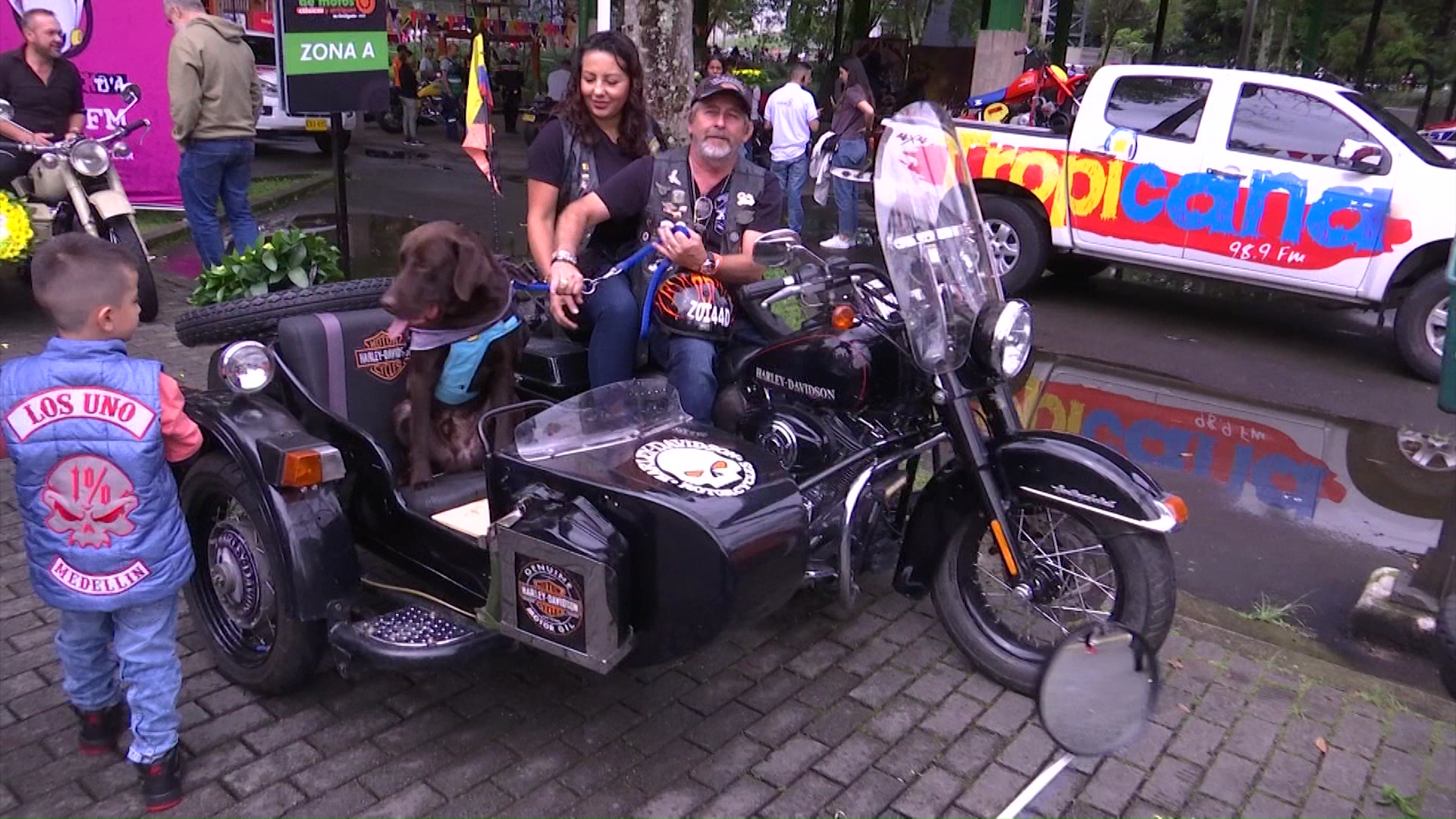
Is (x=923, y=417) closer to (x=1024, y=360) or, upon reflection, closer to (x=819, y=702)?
(x=1024, y=360)

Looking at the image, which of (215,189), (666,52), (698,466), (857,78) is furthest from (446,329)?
(857,78)

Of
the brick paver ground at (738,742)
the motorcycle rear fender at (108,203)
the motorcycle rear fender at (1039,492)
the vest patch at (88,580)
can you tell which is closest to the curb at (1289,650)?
the brick paver ground at (738,742)

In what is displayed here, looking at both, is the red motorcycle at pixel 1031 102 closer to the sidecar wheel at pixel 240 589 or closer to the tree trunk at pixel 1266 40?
the sidecar wheel at pixel 240 589

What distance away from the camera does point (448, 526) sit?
10.5 ft

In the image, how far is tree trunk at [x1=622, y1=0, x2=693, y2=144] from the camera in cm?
679

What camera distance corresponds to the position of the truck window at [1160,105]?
27.2 ft

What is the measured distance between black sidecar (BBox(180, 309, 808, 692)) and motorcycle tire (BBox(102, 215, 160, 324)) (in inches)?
137

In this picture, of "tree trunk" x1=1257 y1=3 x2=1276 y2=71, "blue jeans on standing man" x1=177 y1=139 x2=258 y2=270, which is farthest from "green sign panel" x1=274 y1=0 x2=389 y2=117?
"tree trunk" x1=1257 y1=3 x2=1276 y2=71

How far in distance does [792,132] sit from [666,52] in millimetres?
4622

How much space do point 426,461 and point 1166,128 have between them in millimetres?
6833

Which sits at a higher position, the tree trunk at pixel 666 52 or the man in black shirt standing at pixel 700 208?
the tree trunk at pixel 666 52

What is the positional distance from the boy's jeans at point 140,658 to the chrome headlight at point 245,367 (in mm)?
638

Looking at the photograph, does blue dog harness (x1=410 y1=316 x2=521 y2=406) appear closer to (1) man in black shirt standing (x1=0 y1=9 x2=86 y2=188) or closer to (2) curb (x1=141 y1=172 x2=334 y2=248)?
(1) man in black shirt standing (x1=0 y1=9 x2=86 y2=188)

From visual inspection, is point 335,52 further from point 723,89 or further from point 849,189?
point 849,189
